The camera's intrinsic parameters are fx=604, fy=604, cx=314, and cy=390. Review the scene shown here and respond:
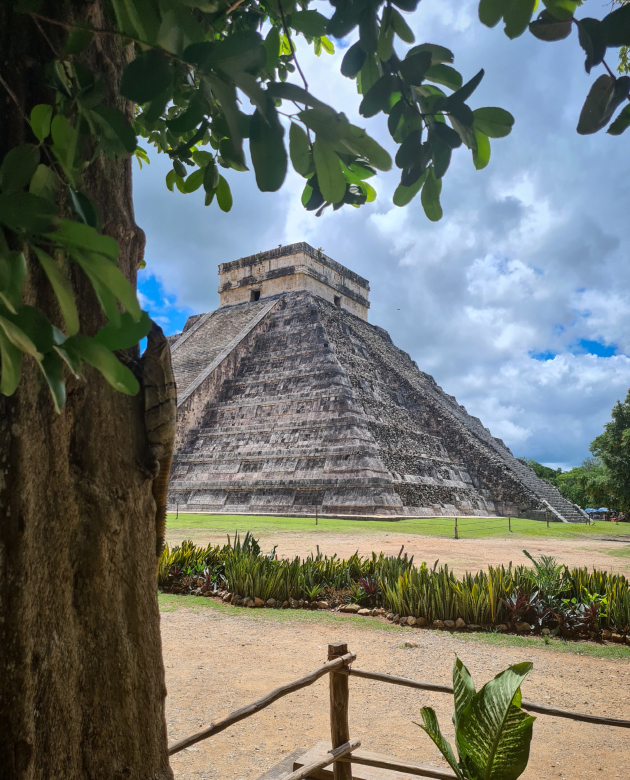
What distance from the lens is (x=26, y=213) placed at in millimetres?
943

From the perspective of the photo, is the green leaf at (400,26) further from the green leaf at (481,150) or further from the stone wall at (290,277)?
the stone wall at (290,277)

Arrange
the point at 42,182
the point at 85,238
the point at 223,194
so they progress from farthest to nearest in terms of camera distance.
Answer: the point at 223,194
the point at 42,182
the point at 85,238

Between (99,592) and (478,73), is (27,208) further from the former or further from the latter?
(99,592)

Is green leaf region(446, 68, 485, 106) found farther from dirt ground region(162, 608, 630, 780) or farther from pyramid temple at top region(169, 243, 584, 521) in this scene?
pyramid temple at top region(169, 243, 584, 521)

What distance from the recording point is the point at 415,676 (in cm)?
482

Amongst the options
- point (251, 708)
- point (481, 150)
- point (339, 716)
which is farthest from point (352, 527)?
point (481, 150)

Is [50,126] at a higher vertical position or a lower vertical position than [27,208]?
higher

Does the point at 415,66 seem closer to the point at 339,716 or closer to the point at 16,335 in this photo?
the point at 16,335

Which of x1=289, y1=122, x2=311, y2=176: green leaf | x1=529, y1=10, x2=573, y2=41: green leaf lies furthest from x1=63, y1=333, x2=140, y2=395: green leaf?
x1=529, y1=10, x2=573, y2=41: green leaf

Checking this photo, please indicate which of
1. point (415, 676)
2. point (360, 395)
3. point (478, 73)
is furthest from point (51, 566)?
point (360, 395)

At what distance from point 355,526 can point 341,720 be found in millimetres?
12118

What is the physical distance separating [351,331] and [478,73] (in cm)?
2662

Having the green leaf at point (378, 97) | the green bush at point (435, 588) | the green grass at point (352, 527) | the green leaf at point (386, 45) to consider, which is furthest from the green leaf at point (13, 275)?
the green grass at point (352, 527)

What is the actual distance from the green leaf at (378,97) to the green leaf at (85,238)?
0.76 m
